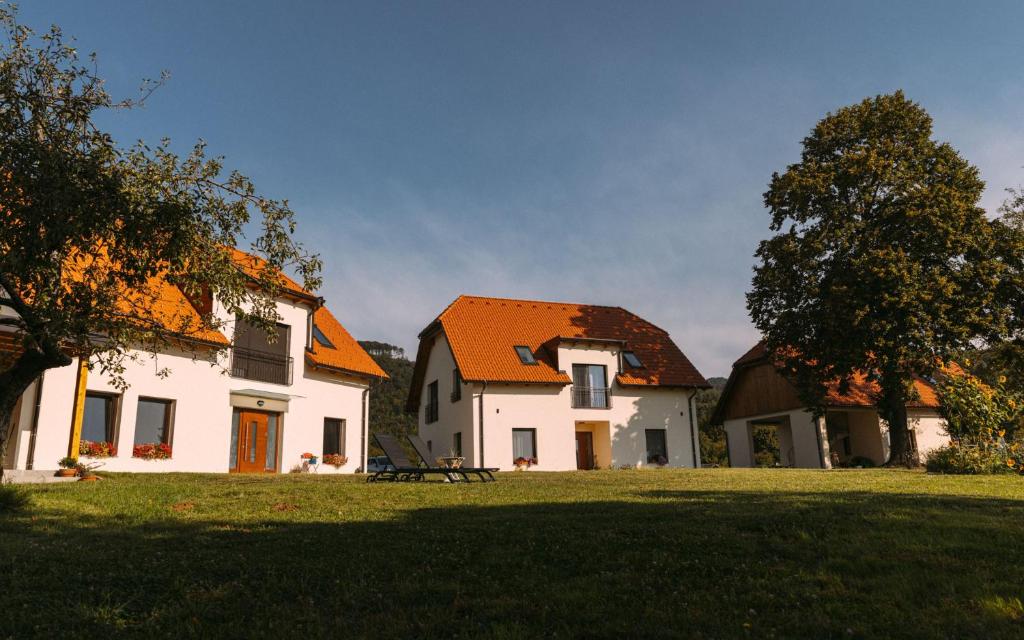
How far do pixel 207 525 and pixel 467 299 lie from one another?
26471 millimetres

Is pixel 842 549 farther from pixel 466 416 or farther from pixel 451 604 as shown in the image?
pixel 466 416

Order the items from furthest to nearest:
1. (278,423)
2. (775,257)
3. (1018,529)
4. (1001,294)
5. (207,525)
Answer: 1. (775,257)
2. (1001,294)
3. (278,423)
4. (207,525)
5. (1018,529)

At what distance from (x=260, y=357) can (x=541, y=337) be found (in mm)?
13882

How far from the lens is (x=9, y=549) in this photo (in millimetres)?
6402

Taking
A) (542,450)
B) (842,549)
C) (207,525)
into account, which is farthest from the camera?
(542,450)

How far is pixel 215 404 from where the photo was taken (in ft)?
66.1

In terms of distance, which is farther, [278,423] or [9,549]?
[278,423]

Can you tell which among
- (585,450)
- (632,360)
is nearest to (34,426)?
(585,450)

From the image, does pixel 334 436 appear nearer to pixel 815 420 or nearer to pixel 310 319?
pixel 310 319

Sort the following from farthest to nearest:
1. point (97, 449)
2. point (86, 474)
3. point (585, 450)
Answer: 1. point (585, 450)
2. point (97, 449)
3. point (86, 474)

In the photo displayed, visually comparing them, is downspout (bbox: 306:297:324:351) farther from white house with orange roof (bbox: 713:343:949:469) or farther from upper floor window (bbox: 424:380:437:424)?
white house with orange roof (bbox: 713:343:949:469)

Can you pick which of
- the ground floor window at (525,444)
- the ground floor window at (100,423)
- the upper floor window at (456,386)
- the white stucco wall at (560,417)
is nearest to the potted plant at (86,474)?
the ground floor window at (100,423)

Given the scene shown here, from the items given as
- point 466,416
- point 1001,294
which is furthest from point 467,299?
point 1001,294

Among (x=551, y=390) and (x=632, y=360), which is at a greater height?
(x=632, y=360)
